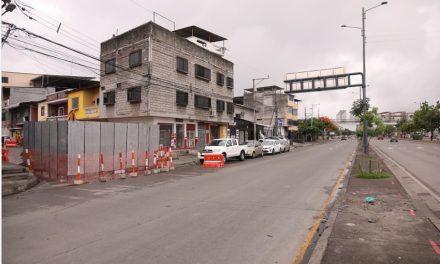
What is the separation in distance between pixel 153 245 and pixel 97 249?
887 mm

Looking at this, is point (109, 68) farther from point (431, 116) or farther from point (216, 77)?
point (431, 116)

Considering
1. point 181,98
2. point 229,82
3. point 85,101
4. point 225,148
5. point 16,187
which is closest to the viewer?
point 16,187

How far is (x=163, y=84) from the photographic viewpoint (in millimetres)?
28156

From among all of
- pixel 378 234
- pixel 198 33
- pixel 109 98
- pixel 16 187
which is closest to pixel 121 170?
pixel 16 187

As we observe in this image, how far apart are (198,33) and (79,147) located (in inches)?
1115

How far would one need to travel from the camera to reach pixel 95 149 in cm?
1498

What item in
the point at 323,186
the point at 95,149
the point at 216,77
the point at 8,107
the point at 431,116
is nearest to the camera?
the point at 323,186

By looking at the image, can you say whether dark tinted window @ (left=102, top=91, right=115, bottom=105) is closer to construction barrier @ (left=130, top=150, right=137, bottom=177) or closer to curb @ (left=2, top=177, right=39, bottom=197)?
construction barrier @ (left=130, top=150, right=137, bottom=177)

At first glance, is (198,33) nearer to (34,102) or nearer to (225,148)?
(225,148)

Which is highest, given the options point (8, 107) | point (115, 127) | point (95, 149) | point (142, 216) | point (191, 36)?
point (191, 36)

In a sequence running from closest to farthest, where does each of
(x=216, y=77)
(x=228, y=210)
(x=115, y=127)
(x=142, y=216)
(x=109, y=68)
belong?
(x=142, y=216), (x=228, y=210), (x=115, y=127), (x=109, y=68), (x=216, y=77)

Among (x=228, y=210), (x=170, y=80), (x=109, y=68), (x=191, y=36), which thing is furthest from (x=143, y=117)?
(x=228, y=210)

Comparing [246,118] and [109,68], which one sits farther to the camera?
[246,118]

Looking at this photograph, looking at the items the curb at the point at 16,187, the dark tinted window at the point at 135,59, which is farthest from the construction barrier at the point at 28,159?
the dark tinted window at the point at 135,59
